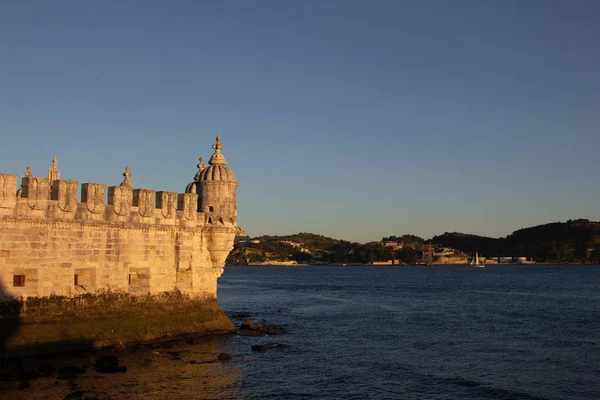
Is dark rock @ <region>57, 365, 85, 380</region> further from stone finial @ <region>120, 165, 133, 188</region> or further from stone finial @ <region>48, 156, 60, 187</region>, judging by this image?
stone finial @ <region>48, 156, 60, 187</region>

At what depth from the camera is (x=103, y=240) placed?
2512 cm

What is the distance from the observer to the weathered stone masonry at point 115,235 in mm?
22203

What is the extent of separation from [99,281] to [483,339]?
23041 millimetres

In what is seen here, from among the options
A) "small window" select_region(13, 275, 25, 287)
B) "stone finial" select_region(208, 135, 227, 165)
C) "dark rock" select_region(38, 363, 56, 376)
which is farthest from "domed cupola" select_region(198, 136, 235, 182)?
"dark rock" select_region(38, 363, 56, 376)

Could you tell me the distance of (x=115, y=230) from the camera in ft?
84.2

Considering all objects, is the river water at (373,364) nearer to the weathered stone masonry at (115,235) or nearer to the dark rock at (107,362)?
the dark rock at (107,362)

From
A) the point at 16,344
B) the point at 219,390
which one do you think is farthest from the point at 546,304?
the point at 16,344

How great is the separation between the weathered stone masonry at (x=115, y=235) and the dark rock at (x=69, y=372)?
336 centimetres

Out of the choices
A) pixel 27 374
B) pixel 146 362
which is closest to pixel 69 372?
pixel 27 374

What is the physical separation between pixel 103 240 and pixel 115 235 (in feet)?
2.15

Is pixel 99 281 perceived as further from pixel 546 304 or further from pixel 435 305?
pixel 546 304

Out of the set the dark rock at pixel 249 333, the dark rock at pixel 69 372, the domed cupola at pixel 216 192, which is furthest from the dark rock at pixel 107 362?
the dark rock at pixel 249 333

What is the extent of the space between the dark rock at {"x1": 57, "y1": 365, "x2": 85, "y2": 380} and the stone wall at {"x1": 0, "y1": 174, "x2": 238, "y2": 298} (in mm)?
3376

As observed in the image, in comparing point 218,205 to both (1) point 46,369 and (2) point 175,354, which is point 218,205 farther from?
(1) point 46,369
